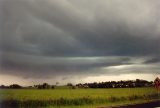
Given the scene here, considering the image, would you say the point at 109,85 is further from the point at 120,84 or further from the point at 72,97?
the point at 72,97

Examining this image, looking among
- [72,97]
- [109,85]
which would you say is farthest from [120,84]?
[72,97]

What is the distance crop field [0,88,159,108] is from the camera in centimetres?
408

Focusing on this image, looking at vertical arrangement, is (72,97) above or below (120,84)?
below

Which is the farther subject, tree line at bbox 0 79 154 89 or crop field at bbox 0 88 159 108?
tree line at bbox 0 79 154 89

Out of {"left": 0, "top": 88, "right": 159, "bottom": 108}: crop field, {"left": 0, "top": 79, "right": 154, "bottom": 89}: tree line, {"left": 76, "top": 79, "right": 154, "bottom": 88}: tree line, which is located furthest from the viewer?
{"left": 76, "top": 79, "right": 154, "bottom": 88}: tree line

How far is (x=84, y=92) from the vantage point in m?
4.68

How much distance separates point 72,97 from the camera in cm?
455

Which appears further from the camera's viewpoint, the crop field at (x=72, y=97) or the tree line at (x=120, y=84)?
the tree line at (x=120, y=84)

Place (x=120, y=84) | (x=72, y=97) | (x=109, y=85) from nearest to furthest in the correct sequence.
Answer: (x=72, y=97), (x=109, y=85), (x=120, y=84)

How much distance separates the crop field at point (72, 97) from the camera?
4.08 meters

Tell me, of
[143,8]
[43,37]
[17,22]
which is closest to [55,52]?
[43,37]

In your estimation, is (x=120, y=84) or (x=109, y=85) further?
(x=120, y=84)

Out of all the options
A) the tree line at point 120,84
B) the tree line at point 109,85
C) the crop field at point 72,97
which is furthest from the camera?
the tree line at point 120,84

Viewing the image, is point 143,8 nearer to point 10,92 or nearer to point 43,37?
point 43,37
